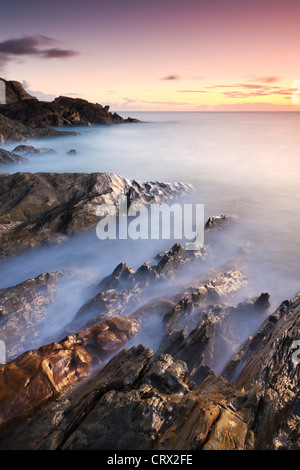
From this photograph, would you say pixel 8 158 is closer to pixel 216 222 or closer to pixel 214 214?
pixel 214 214

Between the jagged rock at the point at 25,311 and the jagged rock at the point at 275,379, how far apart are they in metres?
5.68

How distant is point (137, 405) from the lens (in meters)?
3.99

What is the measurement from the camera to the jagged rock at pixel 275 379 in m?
3.70

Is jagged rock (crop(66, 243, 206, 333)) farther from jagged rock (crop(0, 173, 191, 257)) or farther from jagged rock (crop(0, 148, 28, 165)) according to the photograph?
jagged rock (crop(0, 148, 28, 165))

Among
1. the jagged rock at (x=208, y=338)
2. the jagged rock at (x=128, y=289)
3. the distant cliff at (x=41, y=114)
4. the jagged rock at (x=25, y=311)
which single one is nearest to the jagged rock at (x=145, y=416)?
the jagged rock at (x=208, y=338)

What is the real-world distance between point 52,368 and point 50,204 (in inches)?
378

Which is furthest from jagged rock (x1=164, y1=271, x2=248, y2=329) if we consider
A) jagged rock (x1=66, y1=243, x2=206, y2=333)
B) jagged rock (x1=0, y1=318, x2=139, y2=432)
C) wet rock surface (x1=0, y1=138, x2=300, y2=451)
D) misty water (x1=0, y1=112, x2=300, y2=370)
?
jagged rock (x1=0, y1=318, x2=139, y2=432)

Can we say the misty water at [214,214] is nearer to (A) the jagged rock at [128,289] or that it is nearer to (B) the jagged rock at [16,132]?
(A) the jagged rock at [128,289]

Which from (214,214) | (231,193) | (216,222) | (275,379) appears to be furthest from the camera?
(231,193)

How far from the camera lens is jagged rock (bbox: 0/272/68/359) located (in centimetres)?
776

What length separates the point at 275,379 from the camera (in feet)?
14.5

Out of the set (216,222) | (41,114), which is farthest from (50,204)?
(41,114)

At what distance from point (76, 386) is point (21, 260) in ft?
24.7

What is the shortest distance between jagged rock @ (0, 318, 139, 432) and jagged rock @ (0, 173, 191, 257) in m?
6.76
